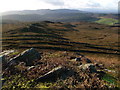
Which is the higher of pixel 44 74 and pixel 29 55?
pixel 29 55

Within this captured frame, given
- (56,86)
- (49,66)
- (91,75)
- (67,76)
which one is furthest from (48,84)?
(91,75)

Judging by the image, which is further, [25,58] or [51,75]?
[25,58]

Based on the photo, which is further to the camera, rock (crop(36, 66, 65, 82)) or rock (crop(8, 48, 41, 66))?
rock (crop(8, 48, 41, 66))

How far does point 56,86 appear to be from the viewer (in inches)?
556

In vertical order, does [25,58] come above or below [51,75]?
above

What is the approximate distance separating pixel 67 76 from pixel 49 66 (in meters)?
3.73

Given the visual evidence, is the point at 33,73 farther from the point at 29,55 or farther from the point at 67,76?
the point at 29,55

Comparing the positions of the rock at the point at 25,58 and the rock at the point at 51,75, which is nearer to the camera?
the rock at the point at 51,75

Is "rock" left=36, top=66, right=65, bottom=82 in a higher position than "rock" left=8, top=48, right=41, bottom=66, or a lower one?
lower

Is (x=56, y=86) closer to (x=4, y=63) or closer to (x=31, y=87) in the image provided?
(x=31, y=87)

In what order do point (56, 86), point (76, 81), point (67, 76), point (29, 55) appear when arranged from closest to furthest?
point (56, 86), point (76, 81), point (67, 76), point (29, 55)

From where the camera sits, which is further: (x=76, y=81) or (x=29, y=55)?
(x=29, y=55)

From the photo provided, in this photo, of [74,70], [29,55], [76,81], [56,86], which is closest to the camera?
[56,86]

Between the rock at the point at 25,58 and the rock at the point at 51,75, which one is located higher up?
the rock at the point at 25,58
